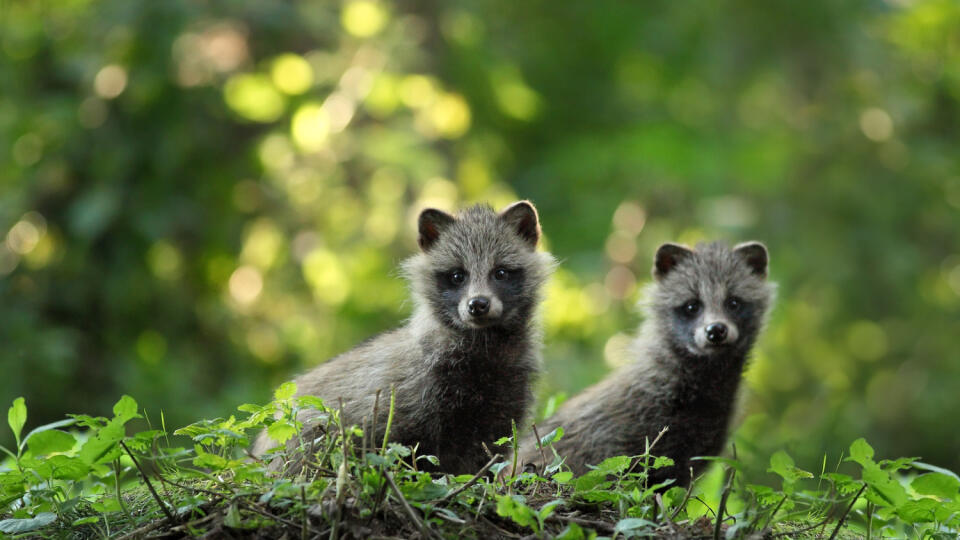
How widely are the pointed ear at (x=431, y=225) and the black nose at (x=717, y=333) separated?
76.6 inches

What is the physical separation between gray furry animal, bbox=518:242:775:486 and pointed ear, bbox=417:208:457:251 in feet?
4.82

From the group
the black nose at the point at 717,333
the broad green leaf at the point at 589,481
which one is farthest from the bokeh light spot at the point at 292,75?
the broad green leaf at the point at 589,481

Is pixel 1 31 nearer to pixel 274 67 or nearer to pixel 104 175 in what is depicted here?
pixel 104 175

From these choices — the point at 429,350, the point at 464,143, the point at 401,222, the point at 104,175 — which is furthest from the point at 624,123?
the point at 429,350

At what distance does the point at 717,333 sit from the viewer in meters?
6.70

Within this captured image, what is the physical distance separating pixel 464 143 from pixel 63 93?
5415mm

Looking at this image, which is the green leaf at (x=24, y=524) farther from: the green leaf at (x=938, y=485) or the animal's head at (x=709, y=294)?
the animal's head at (x=709, y=294)

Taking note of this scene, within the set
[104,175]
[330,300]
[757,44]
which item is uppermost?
[757,44]

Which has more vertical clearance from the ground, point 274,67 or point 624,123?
point 274,67

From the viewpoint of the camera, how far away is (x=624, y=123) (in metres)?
16.0

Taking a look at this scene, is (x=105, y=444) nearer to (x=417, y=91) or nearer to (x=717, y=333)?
(x=717, y=333)

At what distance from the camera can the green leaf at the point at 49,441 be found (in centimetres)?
377

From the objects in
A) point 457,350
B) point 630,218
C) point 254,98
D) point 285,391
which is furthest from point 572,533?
point 630,218

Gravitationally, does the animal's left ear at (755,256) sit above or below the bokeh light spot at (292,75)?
below
